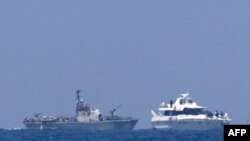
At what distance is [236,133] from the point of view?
11.0m

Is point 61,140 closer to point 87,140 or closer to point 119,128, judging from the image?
point 87,140

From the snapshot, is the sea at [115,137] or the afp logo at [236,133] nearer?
the afp logo at [236,133]

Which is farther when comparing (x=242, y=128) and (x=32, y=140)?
(x=32, y=140)

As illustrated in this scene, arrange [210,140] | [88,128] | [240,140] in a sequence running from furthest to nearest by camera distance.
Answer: [88,128]
[210,140]
[240,140]

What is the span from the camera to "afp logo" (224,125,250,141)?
36.0ft

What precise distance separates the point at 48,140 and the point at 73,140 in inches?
99.9


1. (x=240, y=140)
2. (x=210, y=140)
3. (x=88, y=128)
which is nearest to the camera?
(x=240, y=140)

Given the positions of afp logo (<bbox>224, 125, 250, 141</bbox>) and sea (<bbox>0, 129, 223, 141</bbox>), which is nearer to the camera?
afp logo (<bbox>224, 125, 250, 141</bbox>)

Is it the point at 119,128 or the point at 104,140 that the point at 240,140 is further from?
the point at 119,128

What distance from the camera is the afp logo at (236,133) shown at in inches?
432

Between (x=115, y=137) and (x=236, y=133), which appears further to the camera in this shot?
(x=115, y=137)

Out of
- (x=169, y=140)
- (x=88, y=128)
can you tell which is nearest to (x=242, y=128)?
(x=169, y=140)

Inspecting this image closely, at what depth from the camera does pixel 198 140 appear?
103312 mm

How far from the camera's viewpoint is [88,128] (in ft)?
652
